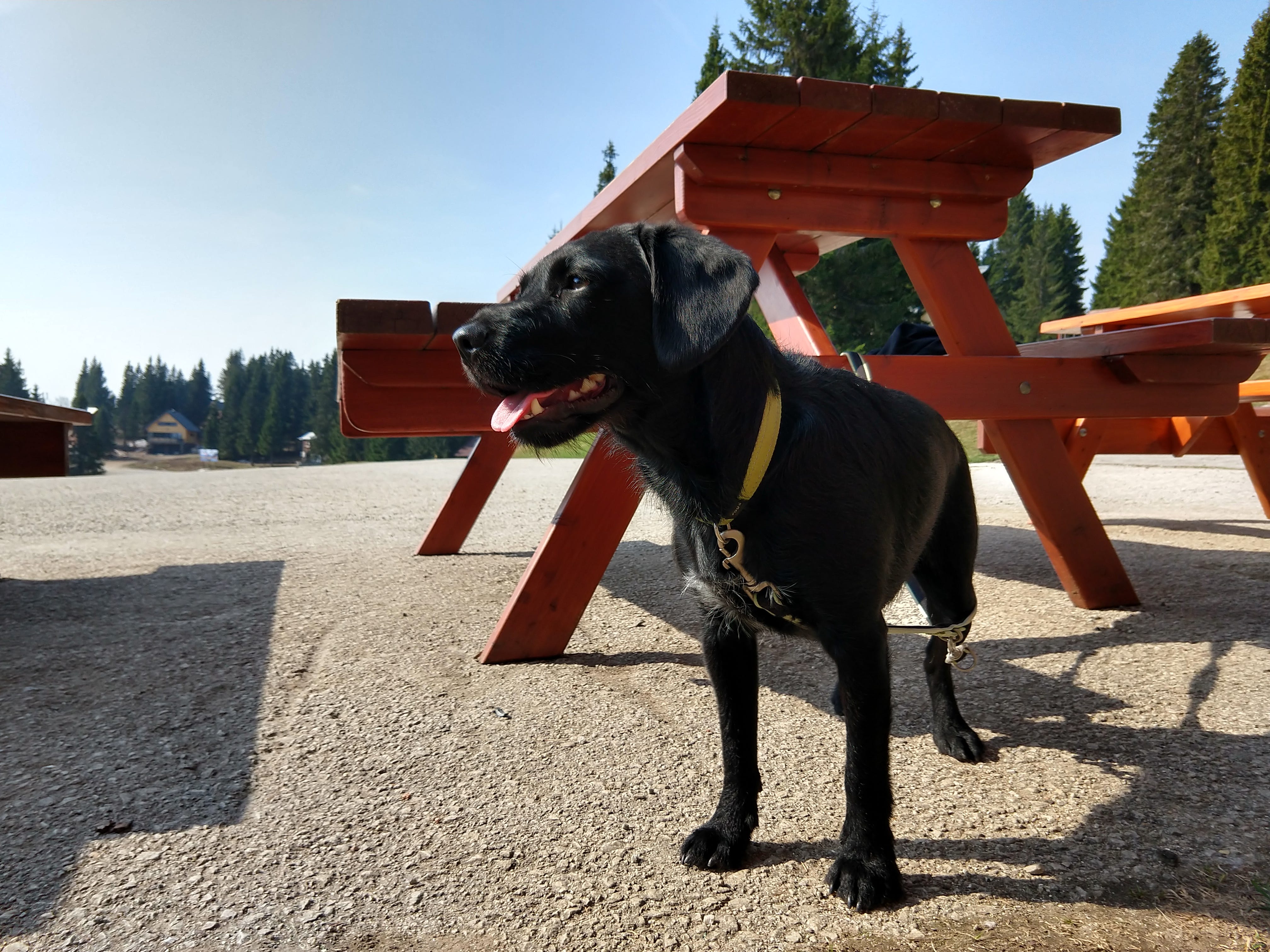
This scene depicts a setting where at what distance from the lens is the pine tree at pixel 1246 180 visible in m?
32.7

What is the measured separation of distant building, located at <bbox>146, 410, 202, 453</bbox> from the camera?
9925cm

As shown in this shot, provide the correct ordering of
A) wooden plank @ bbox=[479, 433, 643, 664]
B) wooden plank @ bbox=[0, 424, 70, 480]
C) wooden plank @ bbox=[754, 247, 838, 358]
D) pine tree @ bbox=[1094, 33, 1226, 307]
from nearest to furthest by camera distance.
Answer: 1. wooden plank @ bbox=[479, 433, 643, 664]
2. wooden plank @ bbox=[754, 247, 838, 358]
3. wooden plank @ bbox=[0, 424, 70, 480]
4. pine tree @ bbox=[1094, 33, 1226, 307]

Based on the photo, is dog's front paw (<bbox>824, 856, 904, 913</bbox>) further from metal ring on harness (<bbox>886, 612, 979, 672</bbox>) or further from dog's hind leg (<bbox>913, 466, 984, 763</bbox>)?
dog's hind leg (<bbox>913, 466, 984, 763</bbox>)

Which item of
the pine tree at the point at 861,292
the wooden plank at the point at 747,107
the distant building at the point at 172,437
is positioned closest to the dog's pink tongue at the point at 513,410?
the wooden plank at the point at 747,107

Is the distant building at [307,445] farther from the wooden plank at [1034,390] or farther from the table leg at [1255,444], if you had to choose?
the wooden plank at [1034,390]

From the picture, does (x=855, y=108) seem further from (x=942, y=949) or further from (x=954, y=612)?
(x=942, y=949)

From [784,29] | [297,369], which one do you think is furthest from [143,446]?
[784,29]

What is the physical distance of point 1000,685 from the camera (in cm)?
298

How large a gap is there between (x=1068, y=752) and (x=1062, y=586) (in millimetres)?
2200

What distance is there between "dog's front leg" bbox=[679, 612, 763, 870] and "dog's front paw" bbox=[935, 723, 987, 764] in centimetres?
74

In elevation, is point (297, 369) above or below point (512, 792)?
above

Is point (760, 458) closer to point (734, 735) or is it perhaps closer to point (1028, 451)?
point (734, 735)

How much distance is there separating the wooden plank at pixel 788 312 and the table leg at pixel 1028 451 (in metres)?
0.50

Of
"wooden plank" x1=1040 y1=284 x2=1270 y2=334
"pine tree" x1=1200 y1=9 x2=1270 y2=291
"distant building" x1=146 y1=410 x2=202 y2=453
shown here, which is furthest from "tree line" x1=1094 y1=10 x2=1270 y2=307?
"distant building" x1=146 y1=410 x2=202 y2=453
